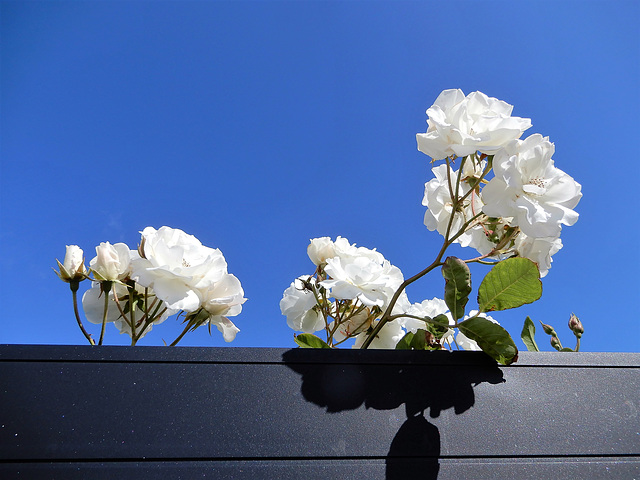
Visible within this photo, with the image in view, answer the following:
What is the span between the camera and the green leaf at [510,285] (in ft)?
1.65

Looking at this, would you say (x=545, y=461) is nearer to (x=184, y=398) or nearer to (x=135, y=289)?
(x=184, y=398)

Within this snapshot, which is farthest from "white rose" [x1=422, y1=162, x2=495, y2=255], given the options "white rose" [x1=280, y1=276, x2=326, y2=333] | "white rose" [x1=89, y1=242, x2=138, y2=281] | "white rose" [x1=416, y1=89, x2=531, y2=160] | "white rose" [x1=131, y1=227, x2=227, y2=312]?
"white rose" [x1=89, y1=242, x2=138, y2=281]

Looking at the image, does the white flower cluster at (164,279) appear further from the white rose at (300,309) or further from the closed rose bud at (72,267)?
the white rose at (300,309)

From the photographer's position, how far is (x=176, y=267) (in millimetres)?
507

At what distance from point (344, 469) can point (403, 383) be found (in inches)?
4.4

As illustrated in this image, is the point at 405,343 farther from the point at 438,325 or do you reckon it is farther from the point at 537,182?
the point at 537,182

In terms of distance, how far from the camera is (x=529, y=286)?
50 cm

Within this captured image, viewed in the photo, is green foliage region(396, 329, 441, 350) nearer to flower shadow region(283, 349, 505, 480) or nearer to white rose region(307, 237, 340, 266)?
flower shadow region(283, 349, 505, 480)

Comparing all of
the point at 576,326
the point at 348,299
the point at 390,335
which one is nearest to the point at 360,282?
the point at 348,299

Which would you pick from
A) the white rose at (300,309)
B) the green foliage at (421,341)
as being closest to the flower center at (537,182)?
the green foliage at (421,341)

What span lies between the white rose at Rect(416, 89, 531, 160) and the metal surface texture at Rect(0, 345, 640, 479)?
0.82 feet

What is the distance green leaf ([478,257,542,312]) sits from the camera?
50 cm

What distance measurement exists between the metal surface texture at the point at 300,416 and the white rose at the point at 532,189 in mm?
175

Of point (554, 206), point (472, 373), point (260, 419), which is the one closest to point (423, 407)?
point (472, 373)
